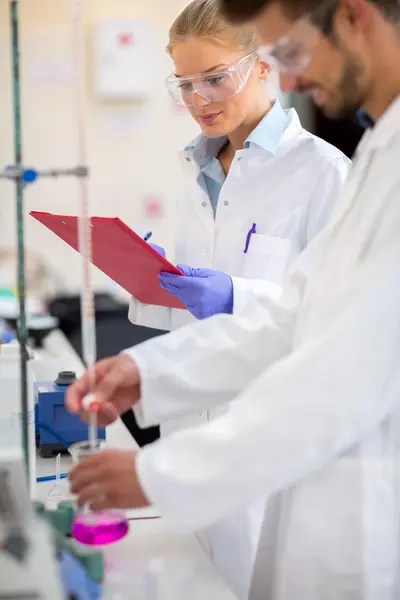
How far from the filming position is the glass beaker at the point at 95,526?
1260mm

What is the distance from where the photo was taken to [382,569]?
1.24 meters

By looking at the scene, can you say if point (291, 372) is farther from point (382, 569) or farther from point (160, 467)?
point (382, 569)

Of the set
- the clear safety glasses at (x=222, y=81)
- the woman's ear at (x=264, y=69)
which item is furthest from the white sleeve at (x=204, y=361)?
the woman's ear at (x=264, y=69)

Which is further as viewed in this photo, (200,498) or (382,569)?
(382,569)

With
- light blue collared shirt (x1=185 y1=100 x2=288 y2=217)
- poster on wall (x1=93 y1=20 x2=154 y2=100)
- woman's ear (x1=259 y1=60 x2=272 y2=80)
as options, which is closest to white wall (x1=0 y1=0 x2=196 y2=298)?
poster on wall (x1=93 y1=20 x2=154 y2=100)

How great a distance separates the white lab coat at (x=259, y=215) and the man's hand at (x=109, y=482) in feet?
2.25

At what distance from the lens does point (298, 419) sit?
108cm

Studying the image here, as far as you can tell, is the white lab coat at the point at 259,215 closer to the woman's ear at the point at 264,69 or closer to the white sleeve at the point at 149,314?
the white sleeve at the point at 149,314

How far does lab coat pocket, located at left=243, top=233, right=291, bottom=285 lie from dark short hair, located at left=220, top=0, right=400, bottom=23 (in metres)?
0.77

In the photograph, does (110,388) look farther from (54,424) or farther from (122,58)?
(122,58)

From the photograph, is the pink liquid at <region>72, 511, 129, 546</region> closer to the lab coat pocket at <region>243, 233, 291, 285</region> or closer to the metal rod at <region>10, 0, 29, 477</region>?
the metal rod at <region>10, 0, 29, 477</region>

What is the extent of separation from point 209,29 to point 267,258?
20.8 inches

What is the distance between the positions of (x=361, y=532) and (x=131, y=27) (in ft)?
12.0

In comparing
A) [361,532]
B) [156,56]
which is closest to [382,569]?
[361,532]
